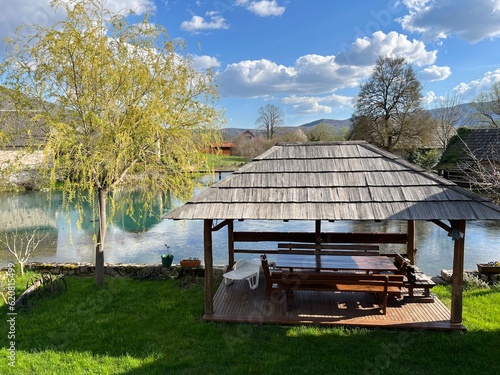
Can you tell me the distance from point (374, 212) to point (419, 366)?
1942 millimetres

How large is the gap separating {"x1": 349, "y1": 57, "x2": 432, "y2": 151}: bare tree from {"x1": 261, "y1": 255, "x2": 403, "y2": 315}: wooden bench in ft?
74.7

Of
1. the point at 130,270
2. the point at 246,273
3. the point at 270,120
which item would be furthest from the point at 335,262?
the point at 270,120

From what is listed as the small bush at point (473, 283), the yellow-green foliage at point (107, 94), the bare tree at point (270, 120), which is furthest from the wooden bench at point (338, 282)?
the bare tree at point (270, 120)

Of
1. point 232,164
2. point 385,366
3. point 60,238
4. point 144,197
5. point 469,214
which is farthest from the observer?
point 232,164

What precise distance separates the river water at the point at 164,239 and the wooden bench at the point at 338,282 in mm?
3723

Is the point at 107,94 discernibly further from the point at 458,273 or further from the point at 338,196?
the point at 458,273

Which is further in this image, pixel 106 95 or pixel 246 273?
pixel 246 273

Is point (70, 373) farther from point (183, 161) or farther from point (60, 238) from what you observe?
point (60, 238)

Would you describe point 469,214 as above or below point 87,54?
below

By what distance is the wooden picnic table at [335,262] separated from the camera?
546 cm

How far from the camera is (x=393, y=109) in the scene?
85.5 feet

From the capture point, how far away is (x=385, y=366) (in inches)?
161

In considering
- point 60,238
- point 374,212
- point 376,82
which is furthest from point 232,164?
point 374,212

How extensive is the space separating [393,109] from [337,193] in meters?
23.7
